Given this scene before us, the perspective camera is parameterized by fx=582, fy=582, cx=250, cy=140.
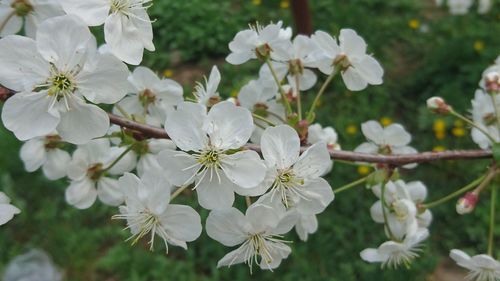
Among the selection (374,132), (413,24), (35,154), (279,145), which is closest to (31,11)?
(35,154)

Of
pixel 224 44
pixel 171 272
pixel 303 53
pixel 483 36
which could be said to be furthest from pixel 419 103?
pixel 303 53

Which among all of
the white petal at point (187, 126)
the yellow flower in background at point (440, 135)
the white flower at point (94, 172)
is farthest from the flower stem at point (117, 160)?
the yellow flower in background at point (440, 135)

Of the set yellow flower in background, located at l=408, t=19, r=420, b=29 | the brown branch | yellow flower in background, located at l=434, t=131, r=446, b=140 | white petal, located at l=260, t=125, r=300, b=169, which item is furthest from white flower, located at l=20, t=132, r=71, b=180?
yellow flower in background, located at l=408, t=19, r=420, b=29

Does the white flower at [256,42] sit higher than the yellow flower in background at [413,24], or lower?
higher

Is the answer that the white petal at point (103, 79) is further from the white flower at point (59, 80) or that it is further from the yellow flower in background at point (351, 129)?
the yellow flower in background at point (351, 129)

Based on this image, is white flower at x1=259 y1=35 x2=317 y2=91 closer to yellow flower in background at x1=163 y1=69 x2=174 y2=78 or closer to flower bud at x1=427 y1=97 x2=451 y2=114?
flower bud at x1=427 y1=97 x2=451 y2=114

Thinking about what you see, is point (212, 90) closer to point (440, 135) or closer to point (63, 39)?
point (63, 39)

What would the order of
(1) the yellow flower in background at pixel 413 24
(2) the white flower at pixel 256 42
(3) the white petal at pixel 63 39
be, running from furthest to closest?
(1) the yellow flower in background at pixel 413 24
(2) the white flower at pixel 256 42
(3) the white petal at pixel 63 39
